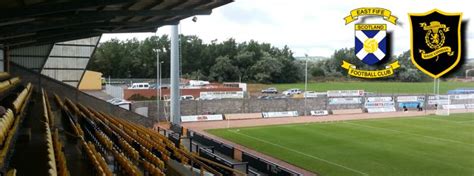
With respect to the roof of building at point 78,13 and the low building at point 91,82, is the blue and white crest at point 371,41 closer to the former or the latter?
the roof of building at point 78,13

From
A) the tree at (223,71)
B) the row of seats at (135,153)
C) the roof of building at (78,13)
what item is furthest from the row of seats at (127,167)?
the tree at (223,71)

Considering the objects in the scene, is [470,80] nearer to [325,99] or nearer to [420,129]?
[325,99]

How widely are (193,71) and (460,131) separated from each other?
60670mm

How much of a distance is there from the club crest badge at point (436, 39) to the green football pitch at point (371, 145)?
17.3 ft

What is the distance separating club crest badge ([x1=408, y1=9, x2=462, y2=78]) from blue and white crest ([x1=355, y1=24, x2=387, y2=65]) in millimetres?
3767

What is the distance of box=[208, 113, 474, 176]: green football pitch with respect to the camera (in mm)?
19016

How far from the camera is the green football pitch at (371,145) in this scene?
19.0 metres

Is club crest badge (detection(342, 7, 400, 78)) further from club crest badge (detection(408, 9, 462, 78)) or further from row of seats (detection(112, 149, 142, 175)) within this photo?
row of seats (detection(112, 149, 142, 175))

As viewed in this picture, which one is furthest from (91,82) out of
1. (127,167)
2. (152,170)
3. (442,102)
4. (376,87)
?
(127,167)

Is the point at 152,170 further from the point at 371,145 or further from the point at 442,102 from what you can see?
the point at 442,102

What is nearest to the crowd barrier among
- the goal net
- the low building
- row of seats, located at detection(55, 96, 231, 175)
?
row of seats, located at detection(55, 96, 231, 175)

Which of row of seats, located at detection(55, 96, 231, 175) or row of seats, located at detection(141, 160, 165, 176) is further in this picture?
row of seats, located at detection(55, 96, 231, 175)

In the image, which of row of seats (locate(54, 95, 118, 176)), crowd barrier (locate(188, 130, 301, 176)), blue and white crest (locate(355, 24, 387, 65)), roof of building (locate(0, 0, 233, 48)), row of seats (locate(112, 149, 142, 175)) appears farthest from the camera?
blue and white crest (locate(355, 24, 387, 65))

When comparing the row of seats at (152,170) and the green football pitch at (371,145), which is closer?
the row of seats at (152,170)
